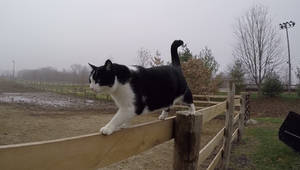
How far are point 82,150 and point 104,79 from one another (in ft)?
1.55

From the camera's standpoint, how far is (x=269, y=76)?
1638 cm

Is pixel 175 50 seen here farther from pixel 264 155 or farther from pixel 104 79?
pixel 264 155

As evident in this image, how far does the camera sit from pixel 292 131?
4.35 meters

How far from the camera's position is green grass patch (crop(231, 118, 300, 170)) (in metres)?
3.99

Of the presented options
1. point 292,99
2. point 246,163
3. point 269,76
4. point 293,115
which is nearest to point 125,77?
point 246,163

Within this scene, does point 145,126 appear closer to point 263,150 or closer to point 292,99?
point 263,150

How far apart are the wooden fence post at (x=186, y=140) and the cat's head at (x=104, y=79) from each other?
487mm

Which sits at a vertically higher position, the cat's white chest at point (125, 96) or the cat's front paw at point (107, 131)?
the cat's white chest at point (125, 96)

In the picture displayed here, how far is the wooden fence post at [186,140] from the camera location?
1376mm

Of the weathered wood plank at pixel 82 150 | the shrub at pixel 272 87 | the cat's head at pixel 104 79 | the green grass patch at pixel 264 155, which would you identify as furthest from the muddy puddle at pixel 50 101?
the weathered wood plank at pixel 82 150

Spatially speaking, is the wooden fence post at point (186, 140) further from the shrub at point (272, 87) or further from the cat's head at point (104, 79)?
the shrub at point (272, 87)

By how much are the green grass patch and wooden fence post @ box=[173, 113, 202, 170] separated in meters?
3.08

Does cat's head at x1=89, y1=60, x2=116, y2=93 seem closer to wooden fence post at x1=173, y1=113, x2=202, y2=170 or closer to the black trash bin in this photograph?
wooden fence post at x1=173, y1=113, x2=202, y2=170

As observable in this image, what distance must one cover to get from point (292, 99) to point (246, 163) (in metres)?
12.4
